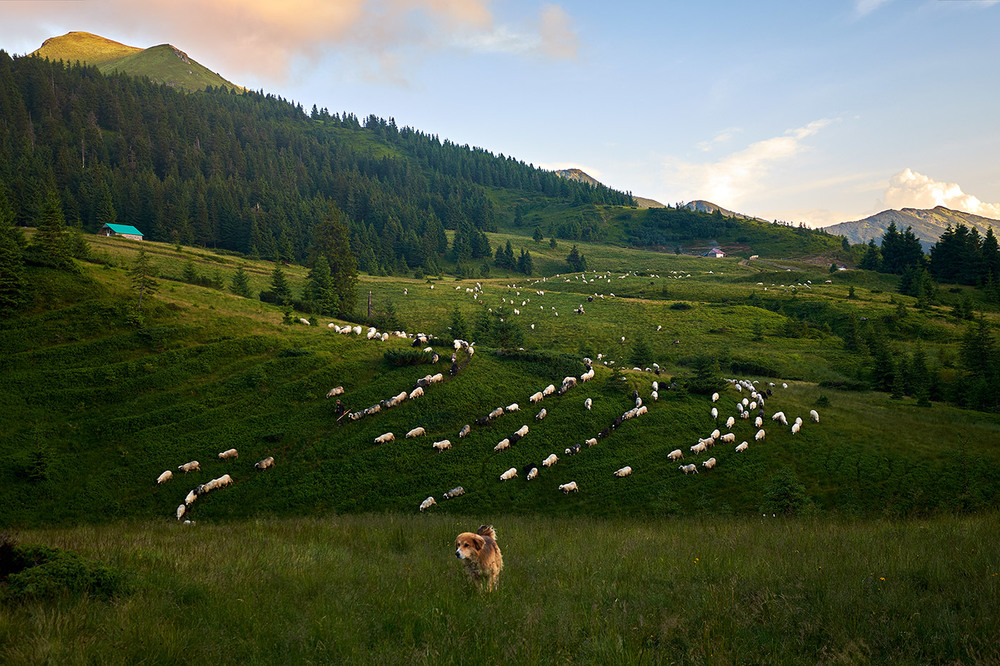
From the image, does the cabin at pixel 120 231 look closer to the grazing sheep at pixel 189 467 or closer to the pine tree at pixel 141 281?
the pine tree at pixel 141 281

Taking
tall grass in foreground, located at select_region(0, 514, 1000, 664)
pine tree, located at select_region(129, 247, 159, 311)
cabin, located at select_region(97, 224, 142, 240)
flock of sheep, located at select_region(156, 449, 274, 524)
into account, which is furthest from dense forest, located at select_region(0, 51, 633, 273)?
tall grass in foreground, located at select_region(0, 514, 1000, 664)

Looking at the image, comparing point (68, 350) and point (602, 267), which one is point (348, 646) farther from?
point (602, 267)

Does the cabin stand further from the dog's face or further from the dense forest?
the dog's face

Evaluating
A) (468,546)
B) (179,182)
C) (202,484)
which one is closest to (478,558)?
(468,546)

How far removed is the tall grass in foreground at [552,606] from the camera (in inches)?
195

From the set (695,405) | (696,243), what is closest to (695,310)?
(695,405)

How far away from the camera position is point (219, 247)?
116062 mm

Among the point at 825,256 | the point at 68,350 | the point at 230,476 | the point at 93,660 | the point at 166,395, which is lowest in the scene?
the point at 230,476

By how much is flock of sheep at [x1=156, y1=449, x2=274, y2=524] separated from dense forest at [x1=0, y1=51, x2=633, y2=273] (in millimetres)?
51483

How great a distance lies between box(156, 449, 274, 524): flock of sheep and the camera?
2003 centimetres

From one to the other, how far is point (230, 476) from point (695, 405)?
2442 centimetres

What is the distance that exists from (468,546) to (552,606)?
1.65 meters

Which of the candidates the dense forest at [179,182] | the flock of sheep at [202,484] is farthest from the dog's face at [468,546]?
the dense forest at [179,182]

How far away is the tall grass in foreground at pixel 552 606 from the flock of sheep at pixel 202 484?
11201mm
